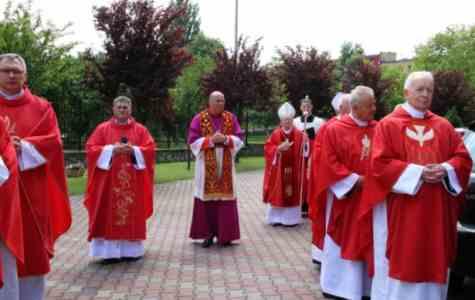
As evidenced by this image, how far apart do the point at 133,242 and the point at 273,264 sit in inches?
76.0

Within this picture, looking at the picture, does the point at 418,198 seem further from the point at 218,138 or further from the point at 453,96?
the point at 453,96

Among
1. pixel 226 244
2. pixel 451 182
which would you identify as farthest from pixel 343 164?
pixel 226 244

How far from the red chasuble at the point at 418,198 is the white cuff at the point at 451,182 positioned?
40mm

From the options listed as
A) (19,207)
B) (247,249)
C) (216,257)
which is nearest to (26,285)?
(19,207)

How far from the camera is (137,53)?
18.1m

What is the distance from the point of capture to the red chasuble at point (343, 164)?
19.4 feet

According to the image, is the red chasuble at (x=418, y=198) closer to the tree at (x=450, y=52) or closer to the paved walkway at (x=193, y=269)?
the paved walkway at (x=193, y=269)

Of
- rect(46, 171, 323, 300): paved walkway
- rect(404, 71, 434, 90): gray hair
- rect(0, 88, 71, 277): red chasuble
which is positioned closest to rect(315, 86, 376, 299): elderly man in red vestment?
rect(46, 171, 323, 300): paved walkway

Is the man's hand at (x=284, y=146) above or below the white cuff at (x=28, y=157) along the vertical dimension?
below

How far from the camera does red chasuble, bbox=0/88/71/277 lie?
4.91 metres

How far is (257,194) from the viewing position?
16.1m

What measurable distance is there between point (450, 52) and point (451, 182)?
49299 millimetres

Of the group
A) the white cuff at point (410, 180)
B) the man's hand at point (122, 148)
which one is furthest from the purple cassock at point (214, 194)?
the white cuff at point (410, 180)

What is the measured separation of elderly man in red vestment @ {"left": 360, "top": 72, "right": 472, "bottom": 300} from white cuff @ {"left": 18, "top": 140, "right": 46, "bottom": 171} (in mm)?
2891
